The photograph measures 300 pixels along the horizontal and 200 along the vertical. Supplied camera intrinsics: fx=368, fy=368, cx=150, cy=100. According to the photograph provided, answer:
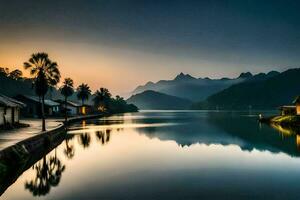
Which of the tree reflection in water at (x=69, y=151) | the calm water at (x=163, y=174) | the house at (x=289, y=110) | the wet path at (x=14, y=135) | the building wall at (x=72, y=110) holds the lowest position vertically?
the calm water at (x=163, y=174)

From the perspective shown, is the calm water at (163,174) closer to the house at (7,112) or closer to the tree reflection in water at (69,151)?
the tree reflection in water at (69,151)

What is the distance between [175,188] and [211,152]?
2082 centimetres

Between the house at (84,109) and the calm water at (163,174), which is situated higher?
the house at (84,109)

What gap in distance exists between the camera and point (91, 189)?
2409 centimetres

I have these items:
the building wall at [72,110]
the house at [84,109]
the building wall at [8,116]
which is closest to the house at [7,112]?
the building wall at [8,116]

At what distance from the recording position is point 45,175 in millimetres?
30109

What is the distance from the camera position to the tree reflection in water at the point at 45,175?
25.0 meters

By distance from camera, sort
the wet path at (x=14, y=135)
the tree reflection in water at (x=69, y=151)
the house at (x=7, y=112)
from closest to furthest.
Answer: the wet path at (x=14, y=135) → the tree reflection in water at (x=69, y=151) → the house at (x=7, y=112)

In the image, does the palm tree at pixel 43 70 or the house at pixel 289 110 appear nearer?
the palm tree at pixel 43 70

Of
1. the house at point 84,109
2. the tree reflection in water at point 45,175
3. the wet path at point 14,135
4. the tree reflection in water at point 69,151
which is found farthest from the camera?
the house at point 84,109

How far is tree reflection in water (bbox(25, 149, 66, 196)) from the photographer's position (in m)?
25.0

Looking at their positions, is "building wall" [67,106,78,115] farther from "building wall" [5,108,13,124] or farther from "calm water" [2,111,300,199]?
"calm water" [2,111,300,199]

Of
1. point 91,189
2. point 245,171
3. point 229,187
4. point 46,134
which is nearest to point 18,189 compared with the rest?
point 91,189

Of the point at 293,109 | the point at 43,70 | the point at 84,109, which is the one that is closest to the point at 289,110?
the point at 293,109
